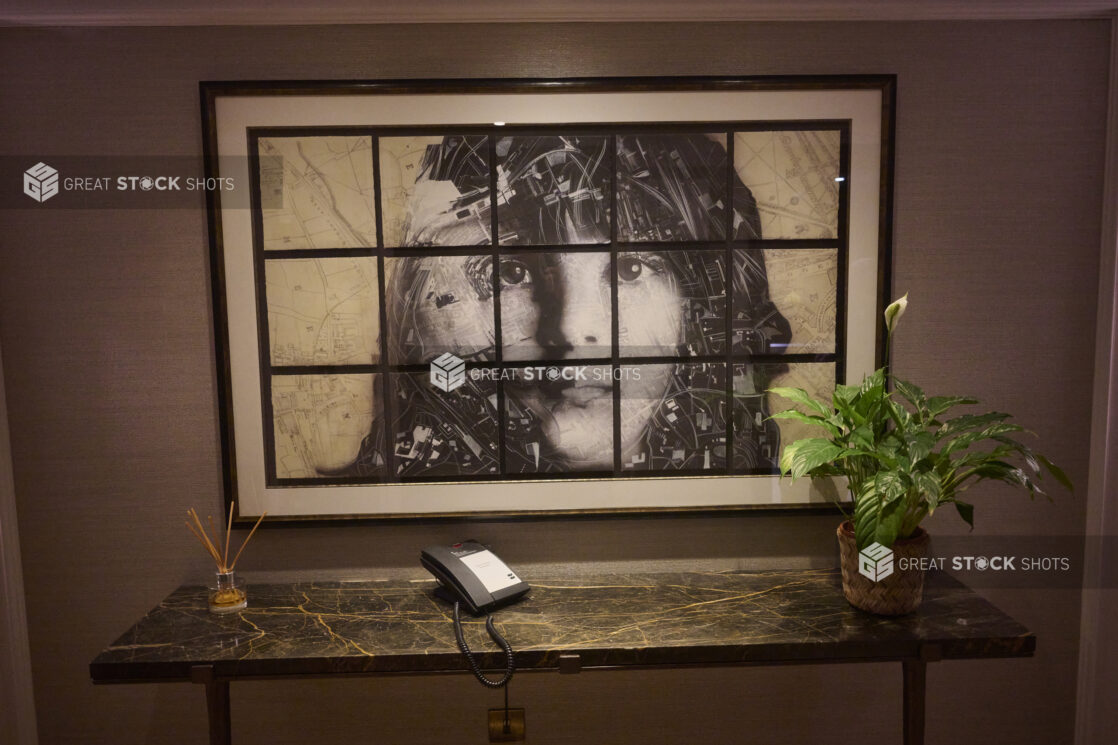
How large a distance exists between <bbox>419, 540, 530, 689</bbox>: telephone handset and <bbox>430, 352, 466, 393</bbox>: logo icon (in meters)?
0.46

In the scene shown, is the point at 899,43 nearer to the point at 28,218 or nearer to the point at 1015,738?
the point at 1015,738

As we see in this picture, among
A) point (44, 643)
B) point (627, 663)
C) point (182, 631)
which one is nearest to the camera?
point (627, 663)

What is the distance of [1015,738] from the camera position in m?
2.06

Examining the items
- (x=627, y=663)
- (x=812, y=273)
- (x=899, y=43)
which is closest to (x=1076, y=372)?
(x=812, y=273)

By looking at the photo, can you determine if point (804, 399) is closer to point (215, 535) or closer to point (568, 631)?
point (568, 631)

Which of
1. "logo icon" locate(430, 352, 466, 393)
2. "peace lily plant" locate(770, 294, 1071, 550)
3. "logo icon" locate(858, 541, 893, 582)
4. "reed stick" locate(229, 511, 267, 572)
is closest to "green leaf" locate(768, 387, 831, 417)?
"peace lily plant" locate(770, 294, 1071, 550)

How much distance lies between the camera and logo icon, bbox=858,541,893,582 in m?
1.60

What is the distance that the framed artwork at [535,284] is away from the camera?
184 cm

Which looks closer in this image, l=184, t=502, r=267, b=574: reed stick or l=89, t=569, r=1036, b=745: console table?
l=89, t=569, r=1036, b=745: console table

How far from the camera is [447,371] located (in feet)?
6.24

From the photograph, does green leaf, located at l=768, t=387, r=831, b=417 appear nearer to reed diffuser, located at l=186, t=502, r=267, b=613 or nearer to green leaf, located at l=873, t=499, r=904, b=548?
green leaf, located at l=873, t=499, r=904, b=548

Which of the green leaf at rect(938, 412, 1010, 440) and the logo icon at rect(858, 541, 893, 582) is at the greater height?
the green leaf at rect(938, 412, 1010, 440)

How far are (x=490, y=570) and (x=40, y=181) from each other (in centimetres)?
167

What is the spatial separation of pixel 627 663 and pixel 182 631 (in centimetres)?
112
